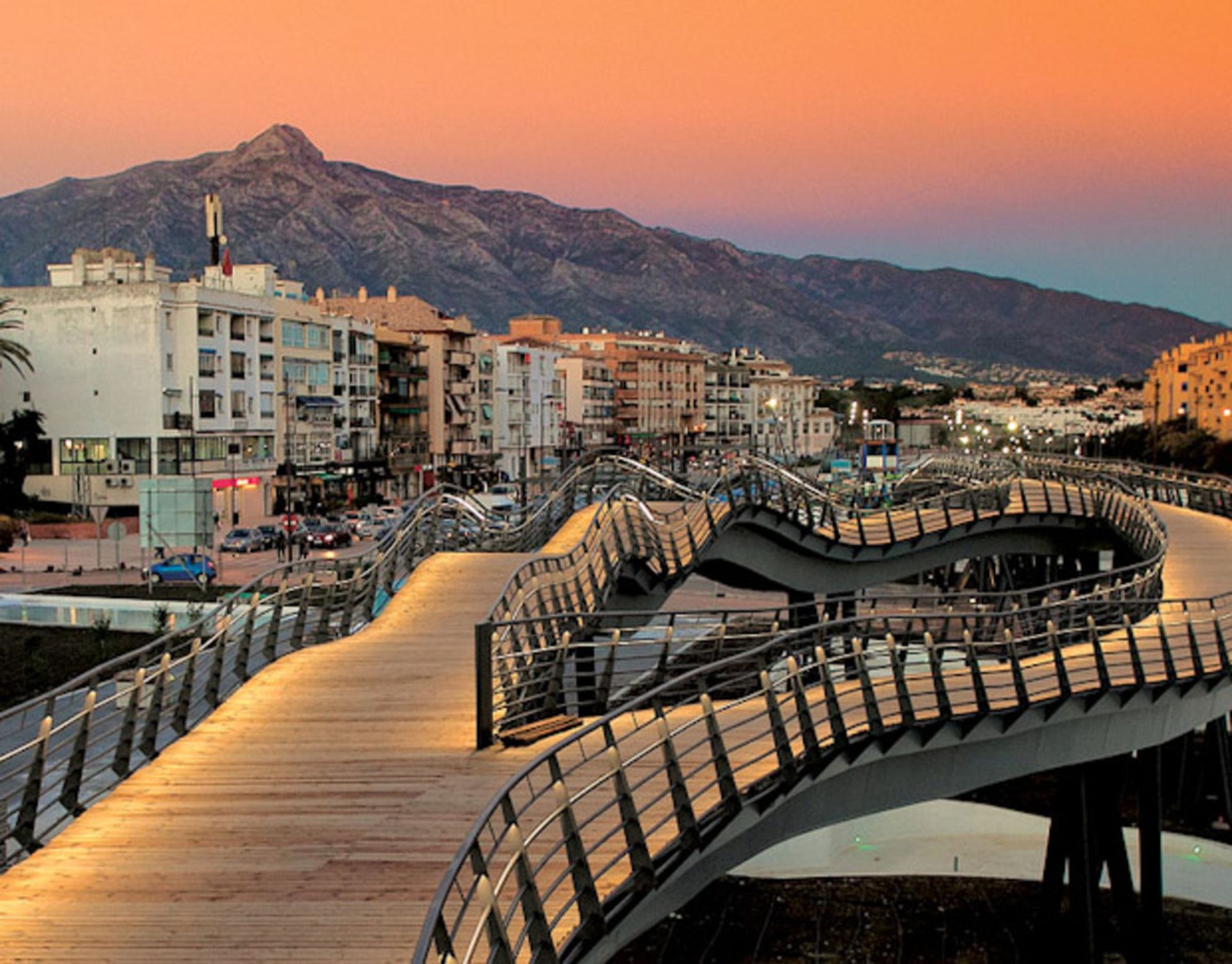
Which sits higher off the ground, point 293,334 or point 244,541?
point 293,334

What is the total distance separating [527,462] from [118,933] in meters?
124

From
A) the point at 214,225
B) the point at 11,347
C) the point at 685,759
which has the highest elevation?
the point at 214,225

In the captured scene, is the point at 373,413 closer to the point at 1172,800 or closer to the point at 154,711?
the point at 1172,800

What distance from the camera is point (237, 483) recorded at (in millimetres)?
81125

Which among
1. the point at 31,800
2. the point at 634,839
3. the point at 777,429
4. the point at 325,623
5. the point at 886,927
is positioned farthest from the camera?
the point at 777,429

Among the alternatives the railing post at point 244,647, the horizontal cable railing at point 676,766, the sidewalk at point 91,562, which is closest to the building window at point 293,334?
the sidewalk at point 91,562

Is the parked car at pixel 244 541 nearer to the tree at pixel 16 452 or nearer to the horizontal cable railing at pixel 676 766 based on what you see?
the tree at pixel 16 452

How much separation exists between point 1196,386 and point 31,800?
6264 inches

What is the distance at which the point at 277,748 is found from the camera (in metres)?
11.8

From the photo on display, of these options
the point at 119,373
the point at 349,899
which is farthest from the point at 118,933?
the point at 119,373

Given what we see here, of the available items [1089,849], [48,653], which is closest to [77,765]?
[1089,849]

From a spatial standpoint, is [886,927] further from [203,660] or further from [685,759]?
[685,759]

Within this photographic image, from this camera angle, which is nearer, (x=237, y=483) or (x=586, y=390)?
(x=237, y=483)

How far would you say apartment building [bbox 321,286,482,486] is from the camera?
4419 inches
